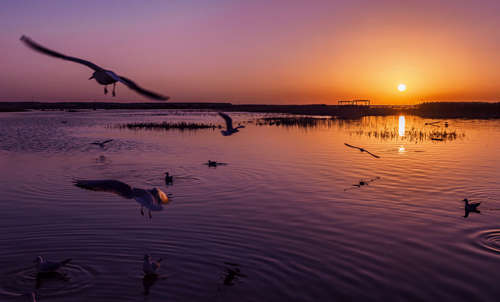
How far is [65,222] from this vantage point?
11.2 meters

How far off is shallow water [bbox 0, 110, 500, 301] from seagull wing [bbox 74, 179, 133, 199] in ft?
5.50

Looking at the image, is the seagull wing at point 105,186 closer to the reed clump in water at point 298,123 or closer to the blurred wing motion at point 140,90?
the blurred wing motion at point 140,90

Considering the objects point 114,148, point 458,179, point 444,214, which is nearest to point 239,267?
point 444,214

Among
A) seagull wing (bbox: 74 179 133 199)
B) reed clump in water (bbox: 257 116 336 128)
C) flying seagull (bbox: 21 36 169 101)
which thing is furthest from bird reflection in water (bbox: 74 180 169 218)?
reed clump in water (bbox: 257 116 336 128)

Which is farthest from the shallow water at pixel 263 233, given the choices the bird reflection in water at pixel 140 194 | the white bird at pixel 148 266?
the bird reflection in water at pixel 140 194

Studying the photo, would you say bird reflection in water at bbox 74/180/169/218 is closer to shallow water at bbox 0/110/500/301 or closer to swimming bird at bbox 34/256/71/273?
shallow water at bbox 0/110/500/301

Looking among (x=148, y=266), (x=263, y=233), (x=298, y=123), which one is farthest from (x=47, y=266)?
(x=298, y=123)

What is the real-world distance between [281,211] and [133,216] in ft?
13.3

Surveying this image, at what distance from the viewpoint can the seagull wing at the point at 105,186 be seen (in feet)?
22.5

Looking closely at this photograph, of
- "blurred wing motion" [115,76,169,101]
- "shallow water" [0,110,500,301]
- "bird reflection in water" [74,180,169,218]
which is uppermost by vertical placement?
"blurred wing motion" [115,76,169,101]

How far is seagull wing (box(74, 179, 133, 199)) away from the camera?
270 inches

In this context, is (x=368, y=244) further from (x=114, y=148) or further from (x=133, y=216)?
(x=114, y=148)

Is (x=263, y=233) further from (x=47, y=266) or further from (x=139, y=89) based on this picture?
(x=139, y=89)

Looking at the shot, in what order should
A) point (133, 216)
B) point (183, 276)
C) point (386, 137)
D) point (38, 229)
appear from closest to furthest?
1. point (183, 276)
2. point (38, 229)
3. point (133, 216)
4. point (386, 137)
